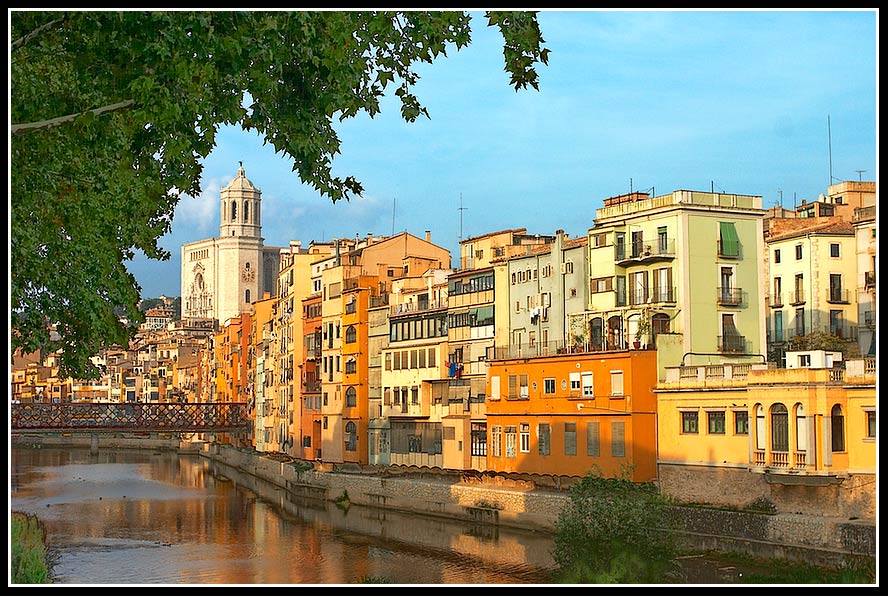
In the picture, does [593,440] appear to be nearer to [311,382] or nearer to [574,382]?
[574,382]

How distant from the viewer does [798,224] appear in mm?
56594

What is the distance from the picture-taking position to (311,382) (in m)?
75.9

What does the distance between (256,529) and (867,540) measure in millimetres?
26976

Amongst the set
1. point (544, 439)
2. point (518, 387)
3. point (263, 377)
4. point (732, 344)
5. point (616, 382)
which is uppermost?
point (732, 344)

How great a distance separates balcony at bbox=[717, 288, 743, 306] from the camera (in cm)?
4766

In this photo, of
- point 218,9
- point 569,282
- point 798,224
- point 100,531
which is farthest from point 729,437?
point 218,9

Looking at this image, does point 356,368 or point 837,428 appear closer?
point 837,428

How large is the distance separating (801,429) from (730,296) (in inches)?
427

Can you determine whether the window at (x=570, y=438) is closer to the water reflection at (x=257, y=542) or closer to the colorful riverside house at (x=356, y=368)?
the water reflection at (x=257, y=542)

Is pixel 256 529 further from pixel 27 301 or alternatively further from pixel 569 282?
pixel 27 301

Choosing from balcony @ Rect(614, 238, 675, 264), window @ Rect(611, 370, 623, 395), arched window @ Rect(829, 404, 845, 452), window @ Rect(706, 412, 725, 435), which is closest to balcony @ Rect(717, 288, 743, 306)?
balcony @ Rect(614, 238, 675, 264)

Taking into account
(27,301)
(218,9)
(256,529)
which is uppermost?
(218,9)

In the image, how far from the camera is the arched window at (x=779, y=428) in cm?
3831

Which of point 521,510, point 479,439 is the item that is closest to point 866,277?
point 521,510
